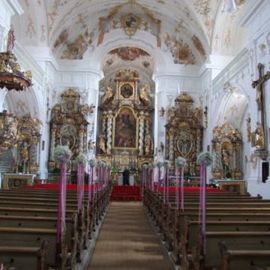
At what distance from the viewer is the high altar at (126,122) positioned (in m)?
23.8

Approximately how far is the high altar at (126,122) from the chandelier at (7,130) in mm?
13742

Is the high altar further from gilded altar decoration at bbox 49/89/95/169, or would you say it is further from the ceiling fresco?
gilded altar decoration at bbox 49/89/95/169

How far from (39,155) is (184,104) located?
8.06 m

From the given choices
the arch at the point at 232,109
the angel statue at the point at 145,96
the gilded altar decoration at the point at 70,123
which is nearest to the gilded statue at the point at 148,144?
the angel statue at the point at 145,96

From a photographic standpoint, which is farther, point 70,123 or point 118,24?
point 118,24

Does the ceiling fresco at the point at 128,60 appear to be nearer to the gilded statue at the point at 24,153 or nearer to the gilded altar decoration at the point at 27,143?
the gilded altar decoration at the point at 27,143

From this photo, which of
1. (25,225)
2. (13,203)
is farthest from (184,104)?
(25,225)

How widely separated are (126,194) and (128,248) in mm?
9925

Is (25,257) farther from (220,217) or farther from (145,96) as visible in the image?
(145,96)

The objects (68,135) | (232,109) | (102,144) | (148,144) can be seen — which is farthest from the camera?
(148,144)

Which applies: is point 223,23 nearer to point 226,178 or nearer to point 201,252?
point 226,178

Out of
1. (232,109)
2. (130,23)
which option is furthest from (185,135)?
(130,23)

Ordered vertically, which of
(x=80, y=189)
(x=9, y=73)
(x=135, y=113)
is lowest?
(x=80, y=189)

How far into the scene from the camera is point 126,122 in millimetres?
24953
